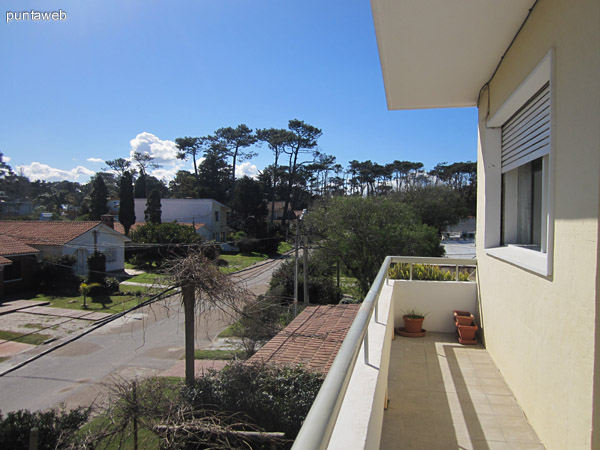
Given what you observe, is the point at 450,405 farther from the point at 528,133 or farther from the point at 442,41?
the point at 442,41

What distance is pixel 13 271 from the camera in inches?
834

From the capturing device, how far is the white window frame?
221cm

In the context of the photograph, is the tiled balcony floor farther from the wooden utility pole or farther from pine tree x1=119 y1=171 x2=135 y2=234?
pine tree x1=119 y1=171 x2=135 y2=234

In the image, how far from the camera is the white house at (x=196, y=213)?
40719 millimetres

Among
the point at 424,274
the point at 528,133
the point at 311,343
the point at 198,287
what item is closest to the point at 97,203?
the point at 198,287

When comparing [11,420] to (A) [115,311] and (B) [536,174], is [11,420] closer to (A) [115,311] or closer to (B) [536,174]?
(B) [536,174]

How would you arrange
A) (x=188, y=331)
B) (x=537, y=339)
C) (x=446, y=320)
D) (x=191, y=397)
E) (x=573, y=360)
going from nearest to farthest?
(x=573, y=360) → (x=537, y=339) → (x=446, y=320) → (x=191, y=397) → (x=188, y=331)

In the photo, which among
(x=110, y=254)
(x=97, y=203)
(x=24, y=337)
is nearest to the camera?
(x=24, y=337)

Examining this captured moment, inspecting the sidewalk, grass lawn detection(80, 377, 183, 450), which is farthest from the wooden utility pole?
the sidewalk

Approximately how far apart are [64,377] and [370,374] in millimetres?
13130

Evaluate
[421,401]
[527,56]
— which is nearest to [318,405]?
[421,401]

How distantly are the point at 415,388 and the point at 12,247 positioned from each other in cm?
2553

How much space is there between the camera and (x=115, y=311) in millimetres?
17625

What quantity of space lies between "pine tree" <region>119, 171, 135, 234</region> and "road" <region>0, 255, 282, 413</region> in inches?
792
